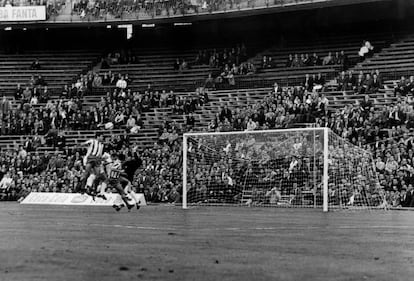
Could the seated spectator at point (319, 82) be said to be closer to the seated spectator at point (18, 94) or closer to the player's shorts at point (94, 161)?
the player's shorts at point (94, 161)

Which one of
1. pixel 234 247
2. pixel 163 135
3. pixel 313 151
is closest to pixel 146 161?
pixel 163 135

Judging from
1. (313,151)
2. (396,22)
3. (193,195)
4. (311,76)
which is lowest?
(193,195)

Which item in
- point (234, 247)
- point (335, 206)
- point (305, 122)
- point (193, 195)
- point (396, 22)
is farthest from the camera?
point (396, 22)

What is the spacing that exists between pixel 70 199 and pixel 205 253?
21655mm

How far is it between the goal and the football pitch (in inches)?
454

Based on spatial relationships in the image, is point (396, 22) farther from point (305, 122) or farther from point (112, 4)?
point (112, 4)

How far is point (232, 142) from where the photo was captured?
29703 millimetres

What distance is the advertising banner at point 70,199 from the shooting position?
94.0ft

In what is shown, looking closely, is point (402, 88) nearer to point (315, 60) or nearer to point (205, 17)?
point (315, 60)

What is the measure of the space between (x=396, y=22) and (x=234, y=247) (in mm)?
32304

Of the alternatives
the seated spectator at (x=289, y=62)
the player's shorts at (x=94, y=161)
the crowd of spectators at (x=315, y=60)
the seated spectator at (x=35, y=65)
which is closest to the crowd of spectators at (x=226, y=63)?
the crowd of spectators at (x=315, y=60)

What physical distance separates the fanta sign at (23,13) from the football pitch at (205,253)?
33.4 metres

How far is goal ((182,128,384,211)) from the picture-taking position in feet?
85.7

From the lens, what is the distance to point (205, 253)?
31.1 feet
